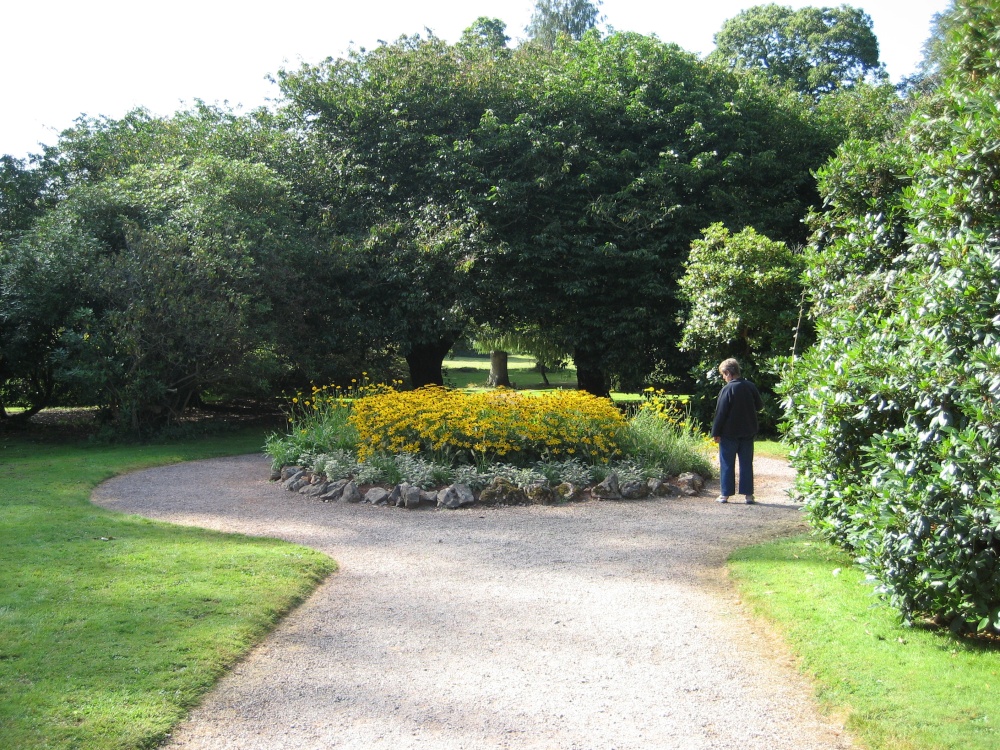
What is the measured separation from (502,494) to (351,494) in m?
1.78

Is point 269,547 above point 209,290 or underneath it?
underneath

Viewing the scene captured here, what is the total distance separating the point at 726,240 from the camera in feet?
51.5

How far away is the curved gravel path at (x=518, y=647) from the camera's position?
13.3 ft

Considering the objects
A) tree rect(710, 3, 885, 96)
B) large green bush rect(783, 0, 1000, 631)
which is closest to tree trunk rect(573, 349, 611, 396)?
large green bush rect(783, 0, 1000, 631)

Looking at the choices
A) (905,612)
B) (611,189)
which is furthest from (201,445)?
(905,612)

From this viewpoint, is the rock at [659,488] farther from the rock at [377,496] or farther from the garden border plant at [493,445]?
the rock at [377,496]

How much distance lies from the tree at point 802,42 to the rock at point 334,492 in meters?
35.1

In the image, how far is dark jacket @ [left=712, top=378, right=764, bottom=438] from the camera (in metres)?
9.53

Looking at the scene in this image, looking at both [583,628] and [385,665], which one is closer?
[385,665]

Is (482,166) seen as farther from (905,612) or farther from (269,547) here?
(905,612)

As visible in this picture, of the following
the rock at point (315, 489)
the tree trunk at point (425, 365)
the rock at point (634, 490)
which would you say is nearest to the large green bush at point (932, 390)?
the rock at point (634, 490)

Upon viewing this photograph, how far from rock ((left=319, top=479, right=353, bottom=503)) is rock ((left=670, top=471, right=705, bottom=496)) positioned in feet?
13.2

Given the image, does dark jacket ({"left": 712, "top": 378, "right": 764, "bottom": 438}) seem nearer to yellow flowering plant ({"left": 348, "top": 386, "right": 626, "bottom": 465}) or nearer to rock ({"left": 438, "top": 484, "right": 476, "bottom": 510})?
yellow flowering plant ({"left": 348, "top": 386, "right": 626, "bottom": 465})

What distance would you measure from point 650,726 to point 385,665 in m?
1.61
